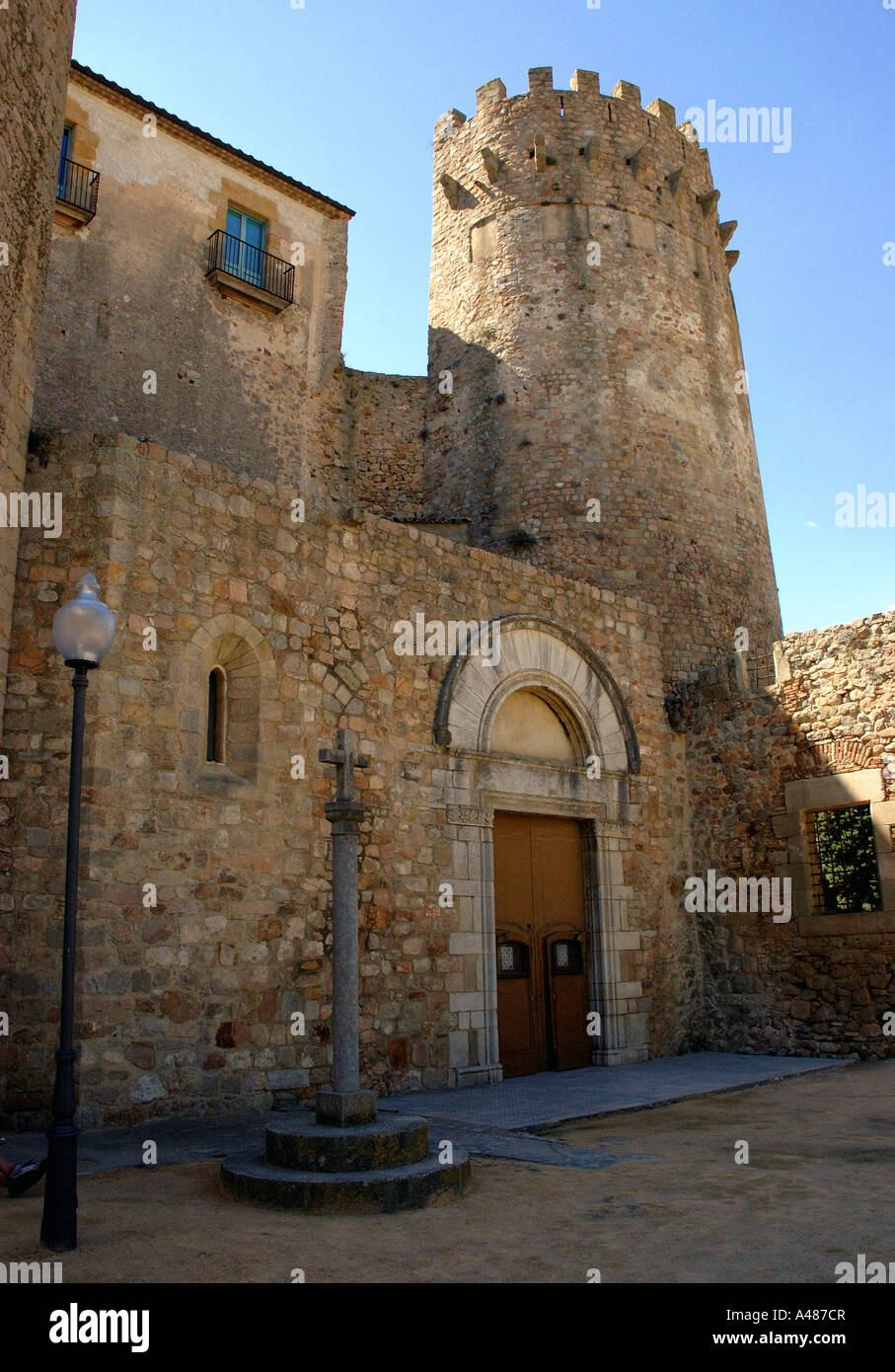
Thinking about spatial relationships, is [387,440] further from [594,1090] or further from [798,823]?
[594,1090]

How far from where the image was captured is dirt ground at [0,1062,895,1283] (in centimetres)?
410

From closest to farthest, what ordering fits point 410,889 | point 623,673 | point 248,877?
point 248,877 → point 410,889 → point 623,673

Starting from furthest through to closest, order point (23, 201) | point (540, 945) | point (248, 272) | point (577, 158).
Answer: point (577, 158), point (248, 272), point (540, 945), point (23, 201)

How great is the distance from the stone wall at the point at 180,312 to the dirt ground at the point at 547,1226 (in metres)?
10.4

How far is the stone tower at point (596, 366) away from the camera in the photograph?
17172mm

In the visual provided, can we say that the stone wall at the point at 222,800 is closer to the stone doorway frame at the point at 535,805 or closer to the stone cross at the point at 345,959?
the stone doorway frame at the point at 535,805

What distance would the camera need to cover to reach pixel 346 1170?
215 inches

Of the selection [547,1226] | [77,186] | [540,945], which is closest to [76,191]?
[77,186]

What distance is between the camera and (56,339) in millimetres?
13102

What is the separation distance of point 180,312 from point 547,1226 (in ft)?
43.2

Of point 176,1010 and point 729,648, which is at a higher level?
point 729,648
